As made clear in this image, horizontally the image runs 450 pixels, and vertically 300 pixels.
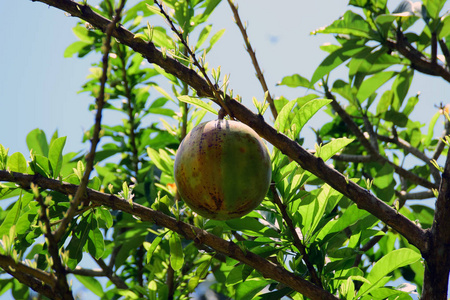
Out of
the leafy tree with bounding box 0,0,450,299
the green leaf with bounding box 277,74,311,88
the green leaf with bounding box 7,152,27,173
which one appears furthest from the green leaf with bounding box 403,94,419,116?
the green leaf with bounding box 7,152,27,173

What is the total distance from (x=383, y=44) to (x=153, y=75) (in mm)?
1379

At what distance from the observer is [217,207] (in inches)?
55.7

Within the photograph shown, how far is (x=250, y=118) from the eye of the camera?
4.83 ft

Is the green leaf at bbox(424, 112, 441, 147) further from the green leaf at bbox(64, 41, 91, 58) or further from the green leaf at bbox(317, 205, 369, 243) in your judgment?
the green leaf at bbox(64, 41, 91, 58)

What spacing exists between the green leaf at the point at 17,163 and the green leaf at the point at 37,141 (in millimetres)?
960

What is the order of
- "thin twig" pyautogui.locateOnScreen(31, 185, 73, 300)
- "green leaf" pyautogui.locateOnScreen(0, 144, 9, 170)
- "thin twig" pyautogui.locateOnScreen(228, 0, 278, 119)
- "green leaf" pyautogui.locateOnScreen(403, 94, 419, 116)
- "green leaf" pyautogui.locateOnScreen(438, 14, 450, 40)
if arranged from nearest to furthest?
"thin twig" pyautogui.locateOnScreen(31, 185, 73, 300) < "green leaf" pyautogui.locateOnScreen(0, 144, 9, 170) < "thin twig" pyautogui.locateOnScreen(228, 0, 278, 119) < "green leaf" pyautogui.locateOnScreen(438, 14, 450, 40) < "green leaf" pyautogui.locateOnScreen(403, 94, 419, 116)

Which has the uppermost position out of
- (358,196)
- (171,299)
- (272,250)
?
(358,196)

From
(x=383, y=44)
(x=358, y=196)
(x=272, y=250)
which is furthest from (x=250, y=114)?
(x=383, y=44)

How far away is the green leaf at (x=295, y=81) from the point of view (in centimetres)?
280

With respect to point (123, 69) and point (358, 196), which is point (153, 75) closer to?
point (123, 69)

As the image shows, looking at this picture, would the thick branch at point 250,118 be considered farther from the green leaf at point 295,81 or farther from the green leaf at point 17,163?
the green leaf at point 295,81

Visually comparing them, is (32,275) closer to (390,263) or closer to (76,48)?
(390,263)

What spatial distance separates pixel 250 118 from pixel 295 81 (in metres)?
1.41

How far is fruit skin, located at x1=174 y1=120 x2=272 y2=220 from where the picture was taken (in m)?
1.38
